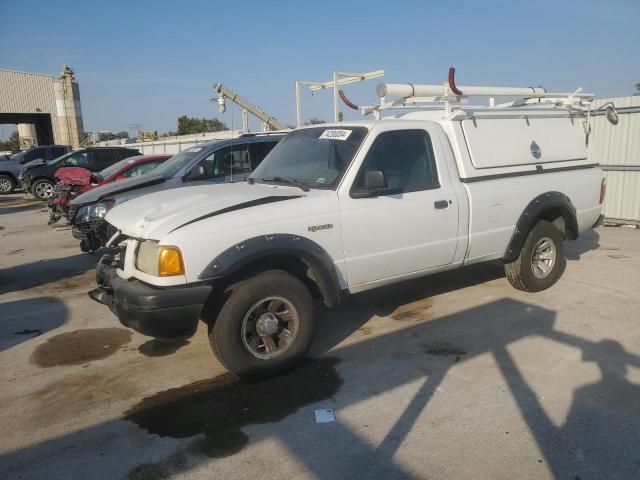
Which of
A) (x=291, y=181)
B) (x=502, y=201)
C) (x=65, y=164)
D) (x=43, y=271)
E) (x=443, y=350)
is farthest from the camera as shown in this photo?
(x=65, y=164)

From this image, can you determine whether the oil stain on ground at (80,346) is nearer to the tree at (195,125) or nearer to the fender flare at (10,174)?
the fender flare at (10,174)

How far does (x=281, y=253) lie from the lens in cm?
368

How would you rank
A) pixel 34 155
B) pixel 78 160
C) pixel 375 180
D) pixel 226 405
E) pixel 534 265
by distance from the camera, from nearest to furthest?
pixel 226 405 → pixel 375 180 → pixel 534 265 → pixel 78 160 → pixel 34 155

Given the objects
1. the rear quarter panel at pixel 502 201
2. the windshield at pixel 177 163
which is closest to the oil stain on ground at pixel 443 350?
the rear quarter panel at pixel 502 201

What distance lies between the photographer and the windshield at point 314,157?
4.29 metres

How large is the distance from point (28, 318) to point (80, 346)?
126cm

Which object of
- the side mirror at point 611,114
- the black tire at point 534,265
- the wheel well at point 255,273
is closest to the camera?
the wheel well at point 255,273

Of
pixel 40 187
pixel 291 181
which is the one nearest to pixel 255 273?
pixel 291 181

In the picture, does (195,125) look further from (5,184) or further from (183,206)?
(183,206)

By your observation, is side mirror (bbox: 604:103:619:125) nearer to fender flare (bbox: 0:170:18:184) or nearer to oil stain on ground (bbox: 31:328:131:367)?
oil stain on ground (bbox: 31:328:131:367)

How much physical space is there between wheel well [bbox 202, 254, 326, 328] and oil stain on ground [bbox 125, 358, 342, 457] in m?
0.52

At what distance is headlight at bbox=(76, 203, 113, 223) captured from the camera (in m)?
7.13

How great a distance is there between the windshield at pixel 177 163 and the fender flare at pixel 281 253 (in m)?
4.92

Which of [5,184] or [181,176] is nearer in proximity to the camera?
[181,176]
